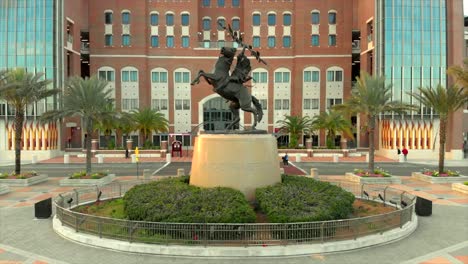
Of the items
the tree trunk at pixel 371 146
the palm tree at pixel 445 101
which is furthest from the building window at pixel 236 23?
the palm tree at pixel 445 101

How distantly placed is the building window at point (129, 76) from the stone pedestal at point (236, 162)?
160 ft

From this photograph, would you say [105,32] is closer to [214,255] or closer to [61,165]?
[61,165]

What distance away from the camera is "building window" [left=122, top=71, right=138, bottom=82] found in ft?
207

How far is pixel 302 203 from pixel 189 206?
162 inches

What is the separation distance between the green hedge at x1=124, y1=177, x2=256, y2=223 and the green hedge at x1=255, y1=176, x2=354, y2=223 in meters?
0.88

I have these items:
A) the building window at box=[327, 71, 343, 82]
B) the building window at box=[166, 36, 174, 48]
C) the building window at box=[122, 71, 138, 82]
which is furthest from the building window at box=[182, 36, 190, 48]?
the building window at box=[327, 71, 343, 82]

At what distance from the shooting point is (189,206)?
46.6 ft

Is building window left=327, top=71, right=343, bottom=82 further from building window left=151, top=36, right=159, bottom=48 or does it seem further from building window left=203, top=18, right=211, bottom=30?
building window left=151, top=36, right=159, bottom=48

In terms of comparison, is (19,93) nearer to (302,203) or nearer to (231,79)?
(231,79)

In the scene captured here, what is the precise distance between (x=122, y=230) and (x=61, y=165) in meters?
33.2

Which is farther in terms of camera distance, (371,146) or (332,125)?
(332,125)

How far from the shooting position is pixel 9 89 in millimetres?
28812

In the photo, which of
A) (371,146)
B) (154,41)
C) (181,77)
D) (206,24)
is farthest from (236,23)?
(371,146)

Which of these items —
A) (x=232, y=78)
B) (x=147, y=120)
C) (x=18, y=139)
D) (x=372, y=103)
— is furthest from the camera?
(x=147, y=120)
